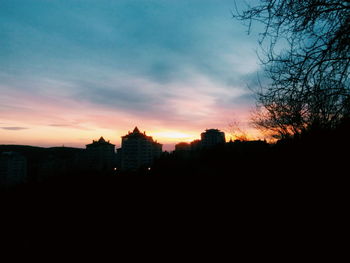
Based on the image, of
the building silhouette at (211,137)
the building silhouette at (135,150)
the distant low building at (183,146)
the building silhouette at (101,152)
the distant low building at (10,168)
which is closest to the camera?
the building silhouette at (135,150)

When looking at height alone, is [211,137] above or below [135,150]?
above

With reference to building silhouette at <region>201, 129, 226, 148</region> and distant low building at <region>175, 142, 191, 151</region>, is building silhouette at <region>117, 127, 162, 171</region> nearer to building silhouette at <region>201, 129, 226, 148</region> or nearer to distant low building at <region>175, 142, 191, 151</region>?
distant low building at <region>175, 142, 191, 151</region>

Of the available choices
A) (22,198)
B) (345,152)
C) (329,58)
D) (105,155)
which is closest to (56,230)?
(22,198)

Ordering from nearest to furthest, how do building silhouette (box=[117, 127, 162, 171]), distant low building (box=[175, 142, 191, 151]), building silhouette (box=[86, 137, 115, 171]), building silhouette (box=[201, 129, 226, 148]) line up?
1. building silhouette (box=[117, 127, 162, 171])
2. building silhouette (box=[201, 129, 226, 148])
3. distant low building (box=[175, 142, 191, 151])
4. building silhouette (box=[86, 137, 115, 171])

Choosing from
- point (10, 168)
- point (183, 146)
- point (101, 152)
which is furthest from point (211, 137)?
point (10, 168)

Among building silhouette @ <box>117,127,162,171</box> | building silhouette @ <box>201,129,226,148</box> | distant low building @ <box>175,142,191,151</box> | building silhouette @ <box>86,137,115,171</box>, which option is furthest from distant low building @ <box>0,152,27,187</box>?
building silhouette @ <box>201,129,226,148</box>

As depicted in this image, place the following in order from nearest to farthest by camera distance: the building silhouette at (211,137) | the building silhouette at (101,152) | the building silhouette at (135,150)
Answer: the building silhouette at (135,150) < the building silhouette at (211,137) < the building silhouette at (101,152)

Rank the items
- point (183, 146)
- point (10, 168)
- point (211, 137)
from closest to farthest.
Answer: point (10, 168) < point (211, 137) < point (183, 146)

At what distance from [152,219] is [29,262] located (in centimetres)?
234

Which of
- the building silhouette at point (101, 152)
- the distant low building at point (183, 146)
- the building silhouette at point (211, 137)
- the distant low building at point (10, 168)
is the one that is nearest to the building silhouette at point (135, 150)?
the building silhouette at point (101, 152)

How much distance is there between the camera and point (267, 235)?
103 inches

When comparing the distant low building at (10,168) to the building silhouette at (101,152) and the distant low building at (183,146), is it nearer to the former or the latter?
the building silhouette at (101,152)

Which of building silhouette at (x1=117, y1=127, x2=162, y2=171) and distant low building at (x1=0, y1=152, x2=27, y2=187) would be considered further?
distant low building at (x1=0, y1=152, x2=27, y2=187)

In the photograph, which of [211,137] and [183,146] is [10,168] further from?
[211,137]
